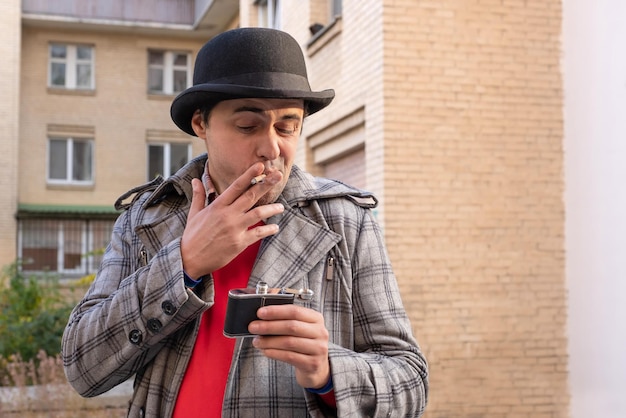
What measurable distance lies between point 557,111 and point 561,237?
1375 millimetres

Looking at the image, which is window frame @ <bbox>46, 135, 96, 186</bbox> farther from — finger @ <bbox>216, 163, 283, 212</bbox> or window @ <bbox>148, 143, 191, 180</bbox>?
finger @ <bbox>216, 163, 283, 212</bbox>

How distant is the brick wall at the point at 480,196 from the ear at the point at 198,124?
6349 millimetres

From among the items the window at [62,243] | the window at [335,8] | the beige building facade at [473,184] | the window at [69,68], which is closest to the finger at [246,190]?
the beige building facade at [473,184]

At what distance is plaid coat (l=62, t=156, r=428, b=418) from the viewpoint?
6.15ft

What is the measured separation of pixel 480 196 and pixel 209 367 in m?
7.15

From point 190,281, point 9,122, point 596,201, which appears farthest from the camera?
point 9,122

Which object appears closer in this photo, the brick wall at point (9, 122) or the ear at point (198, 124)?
the ear at point (198, 124)

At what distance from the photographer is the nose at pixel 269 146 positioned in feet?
6.32

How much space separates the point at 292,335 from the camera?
65.9 inches

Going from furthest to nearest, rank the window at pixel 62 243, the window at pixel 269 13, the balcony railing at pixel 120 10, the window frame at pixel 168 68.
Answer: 1. the window frame at pixel 168 68
2. the balcony railing at pixel 120 10
3. the window at pixel 62 243
4. the window at pixel 269 13

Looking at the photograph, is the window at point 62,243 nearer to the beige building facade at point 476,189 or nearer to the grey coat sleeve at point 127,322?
the beige building facade at point 476,189

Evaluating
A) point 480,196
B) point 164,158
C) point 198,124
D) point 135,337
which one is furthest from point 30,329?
point 164,158

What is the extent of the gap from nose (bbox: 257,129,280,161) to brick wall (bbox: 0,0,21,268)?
927 inches

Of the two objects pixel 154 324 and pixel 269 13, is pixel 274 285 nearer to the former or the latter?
pixel 154 324
